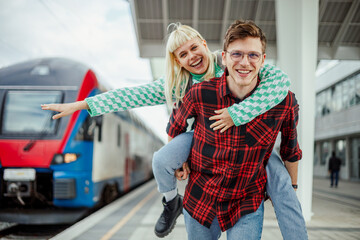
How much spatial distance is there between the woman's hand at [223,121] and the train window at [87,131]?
18.0 feet

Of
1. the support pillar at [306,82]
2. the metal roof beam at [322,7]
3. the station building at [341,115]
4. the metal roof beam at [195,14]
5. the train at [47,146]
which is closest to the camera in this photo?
the train at [47,146]

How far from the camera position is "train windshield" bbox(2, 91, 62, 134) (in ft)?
22.5

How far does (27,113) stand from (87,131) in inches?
44.8

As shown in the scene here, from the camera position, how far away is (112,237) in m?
5.39

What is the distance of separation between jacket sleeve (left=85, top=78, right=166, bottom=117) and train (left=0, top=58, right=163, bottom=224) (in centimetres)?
475

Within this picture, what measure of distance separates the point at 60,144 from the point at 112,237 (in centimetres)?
217

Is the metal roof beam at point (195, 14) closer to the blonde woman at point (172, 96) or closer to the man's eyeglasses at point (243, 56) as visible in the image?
the blonde woman at point (172, 96)

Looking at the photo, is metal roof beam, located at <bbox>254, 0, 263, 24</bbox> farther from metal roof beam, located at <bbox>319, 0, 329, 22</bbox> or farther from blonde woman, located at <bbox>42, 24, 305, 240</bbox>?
blonde woman, located at <bbox>42, 24, 305, 240</bbox>

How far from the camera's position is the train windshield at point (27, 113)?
686 centimetres

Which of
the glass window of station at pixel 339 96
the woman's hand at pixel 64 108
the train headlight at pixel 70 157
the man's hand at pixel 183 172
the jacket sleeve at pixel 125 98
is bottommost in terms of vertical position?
the train headlight at pixel 70 157

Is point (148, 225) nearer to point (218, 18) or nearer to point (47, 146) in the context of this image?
point (47, 146)

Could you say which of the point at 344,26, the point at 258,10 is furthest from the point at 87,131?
the point at 344,26

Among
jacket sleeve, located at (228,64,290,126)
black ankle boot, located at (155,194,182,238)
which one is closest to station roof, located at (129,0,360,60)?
black ankle boot, located at (155,194,182,238)

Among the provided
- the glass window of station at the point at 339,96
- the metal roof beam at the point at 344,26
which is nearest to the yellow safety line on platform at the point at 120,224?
the metal roof beam at the point at 344,26
